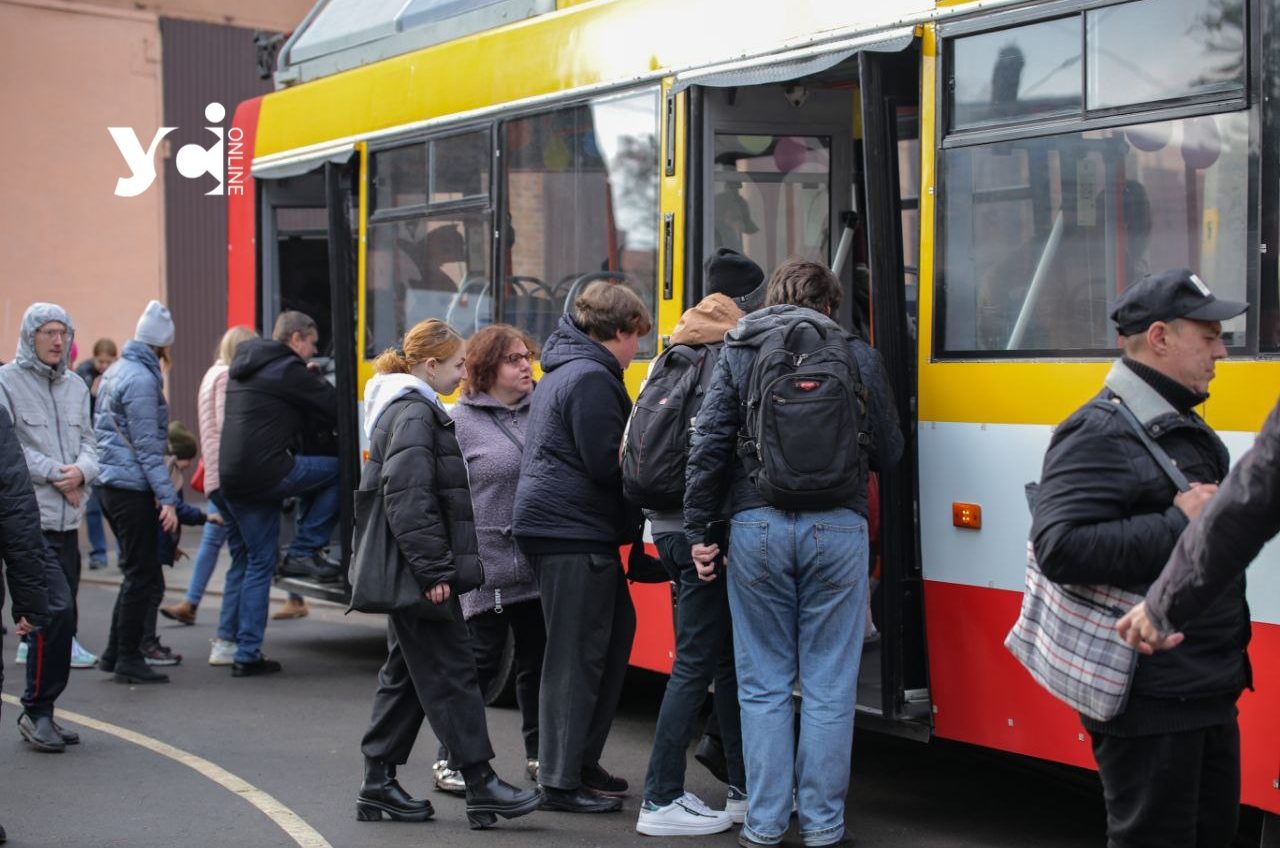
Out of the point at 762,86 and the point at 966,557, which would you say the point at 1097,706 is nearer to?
the point at 966,557

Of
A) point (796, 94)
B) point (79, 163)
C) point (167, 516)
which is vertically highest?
point (79, 163)

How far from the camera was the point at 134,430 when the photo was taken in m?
8.84

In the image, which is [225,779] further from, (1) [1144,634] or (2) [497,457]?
(1) [1144,634]

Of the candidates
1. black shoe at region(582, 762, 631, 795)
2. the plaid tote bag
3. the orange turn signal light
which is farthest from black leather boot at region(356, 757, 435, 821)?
the plaid tote bag

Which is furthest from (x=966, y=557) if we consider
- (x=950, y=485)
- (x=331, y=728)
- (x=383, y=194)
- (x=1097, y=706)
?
(x=383, y=194)

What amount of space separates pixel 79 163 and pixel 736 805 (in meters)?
14.6

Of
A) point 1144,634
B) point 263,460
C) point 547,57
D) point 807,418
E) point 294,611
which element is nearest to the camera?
point 1144,634

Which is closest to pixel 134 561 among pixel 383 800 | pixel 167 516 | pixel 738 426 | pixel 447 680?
pixel 167 516

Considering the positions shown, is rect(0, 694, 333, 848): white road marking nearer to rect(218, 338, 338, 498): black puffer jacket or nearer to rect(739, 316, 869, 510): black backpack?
rect(218, 338, 338, 498): black puffer jacket

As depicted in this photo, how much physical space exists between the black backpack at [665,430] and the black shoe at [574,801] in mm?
1128

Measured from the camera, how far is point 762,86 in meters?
6.76

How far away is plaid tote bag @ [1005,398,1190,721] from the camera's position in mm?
3527

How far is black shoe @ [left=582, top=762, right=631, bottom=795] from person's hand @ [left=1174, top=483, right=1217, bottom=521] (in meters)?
3.27

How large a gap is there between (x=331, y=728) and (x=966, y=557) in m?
3.40
